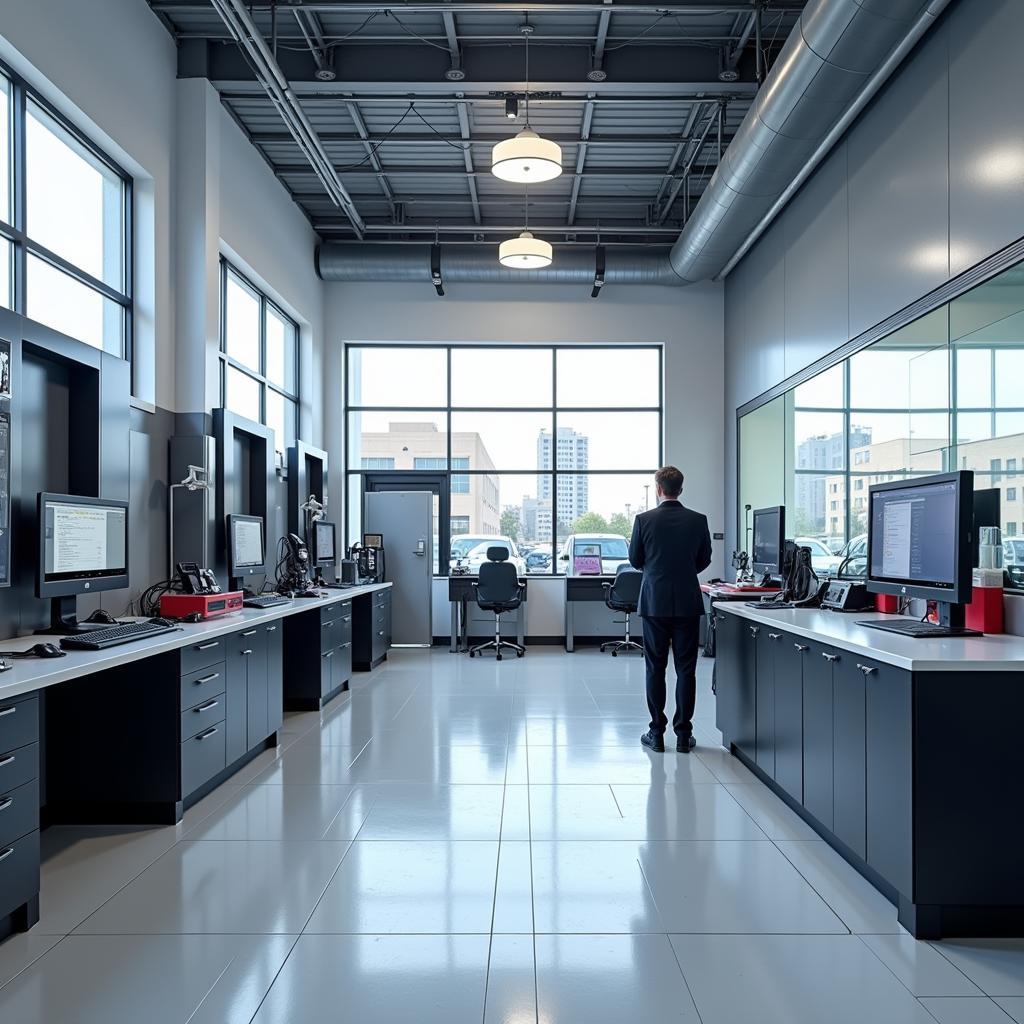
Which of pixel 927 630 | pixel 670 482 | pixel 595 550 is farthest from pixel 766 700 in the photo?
pixel 595 550

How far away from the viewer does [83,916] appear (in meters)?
2.56

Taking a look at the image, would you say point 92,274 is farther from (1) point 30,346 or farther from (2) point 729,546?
(2) point 729,546

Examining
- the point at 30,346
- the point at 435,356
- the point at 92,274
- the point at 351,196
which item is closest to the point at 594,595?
the point at 435,356

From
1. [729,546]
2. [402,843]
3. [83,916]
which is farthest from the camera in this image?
[729,546]

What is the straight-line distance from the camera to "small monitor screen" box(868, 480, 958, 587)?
9.64 ft

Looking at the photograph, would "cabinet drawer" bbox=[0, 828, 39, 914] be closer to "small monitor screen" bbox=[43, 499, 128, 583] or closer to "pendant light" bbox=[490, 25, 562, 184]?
"small monitor screen" bbox=[43, 499, 128, 583]

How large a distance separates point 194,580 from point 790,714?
2959mm

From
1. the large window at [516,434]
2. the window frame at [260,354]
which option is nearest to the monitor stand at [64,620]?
the window frame at [260,354]

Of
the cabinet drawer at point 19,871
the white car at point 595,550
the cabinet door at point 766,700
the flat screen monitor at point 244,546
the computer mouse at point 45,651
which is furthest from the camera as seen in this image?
the white car at point 595,550

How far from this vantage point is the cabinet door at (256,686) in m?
4.22

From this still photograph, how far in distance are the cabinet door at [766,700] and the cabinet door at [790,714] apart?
2.0 inches

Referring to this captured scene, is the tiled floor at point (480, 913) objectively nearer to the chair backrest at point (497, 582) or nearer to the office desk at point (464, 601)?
the chair backrest at point (497, 582)

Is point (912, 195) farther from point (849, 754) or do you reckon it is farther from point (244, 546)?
point (244, 546)

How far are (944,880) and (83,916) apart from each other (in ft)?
8.49
